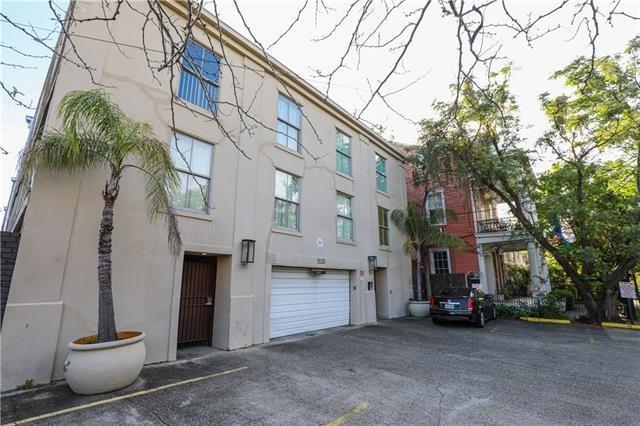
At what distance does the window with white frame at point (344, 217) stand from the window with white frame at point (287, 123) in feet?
8.72

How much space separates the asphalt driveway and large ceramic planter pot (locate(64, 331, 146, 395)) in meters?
0.17

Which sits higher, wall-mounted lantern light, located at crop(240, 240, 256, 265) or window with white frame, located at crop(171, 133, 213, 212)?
window with white frame, located at crop(171, 133, 213, 212)

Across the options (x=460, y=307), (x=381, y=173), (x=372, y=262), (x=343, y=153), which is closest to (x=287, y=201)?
(x=343, y=153)

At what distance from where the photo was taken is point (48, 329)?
16.0ft

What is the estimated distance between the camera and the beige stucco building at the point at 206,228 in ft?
16.5

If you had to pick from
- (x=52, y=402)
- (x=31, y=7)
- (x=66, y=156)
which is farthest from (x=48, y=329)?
(x=31, y=7)

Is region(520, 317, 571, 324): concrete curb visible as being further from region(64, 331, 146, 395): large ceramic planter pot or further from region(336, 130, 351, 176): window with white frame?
region(64, 331, 146, 395): large ceramic planter pot

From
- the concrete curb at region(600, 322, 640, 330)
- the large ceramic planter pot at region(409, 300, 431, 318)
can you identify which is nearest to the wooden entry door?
the large ceramic planter pot at region(409, 300, 431, 318)

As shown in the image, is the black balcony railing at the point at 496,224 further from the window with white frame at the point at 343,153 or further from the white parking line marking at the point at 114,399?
the white parking line marking at the point at 114,399

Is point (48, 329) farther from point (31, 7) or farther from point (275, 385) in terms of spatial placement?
point (31, 7)

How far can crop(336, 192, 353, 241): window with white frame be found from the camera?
37.3ft

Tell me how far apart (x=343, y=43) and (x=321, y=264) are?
797cm

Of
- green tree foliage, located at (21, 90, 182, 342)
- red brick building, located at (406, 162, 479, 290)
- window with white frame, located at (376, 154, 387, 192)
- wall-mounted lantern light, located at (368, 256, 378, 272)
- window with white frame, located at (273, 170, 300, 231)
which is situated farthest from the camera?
red brick building, located at (406, 162, 479, 290)

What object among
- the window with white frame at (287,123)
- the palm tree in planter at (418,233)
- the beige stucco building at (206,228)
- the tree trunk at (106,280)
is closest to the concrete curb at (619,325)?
the palm tree in planter at (418,233)
